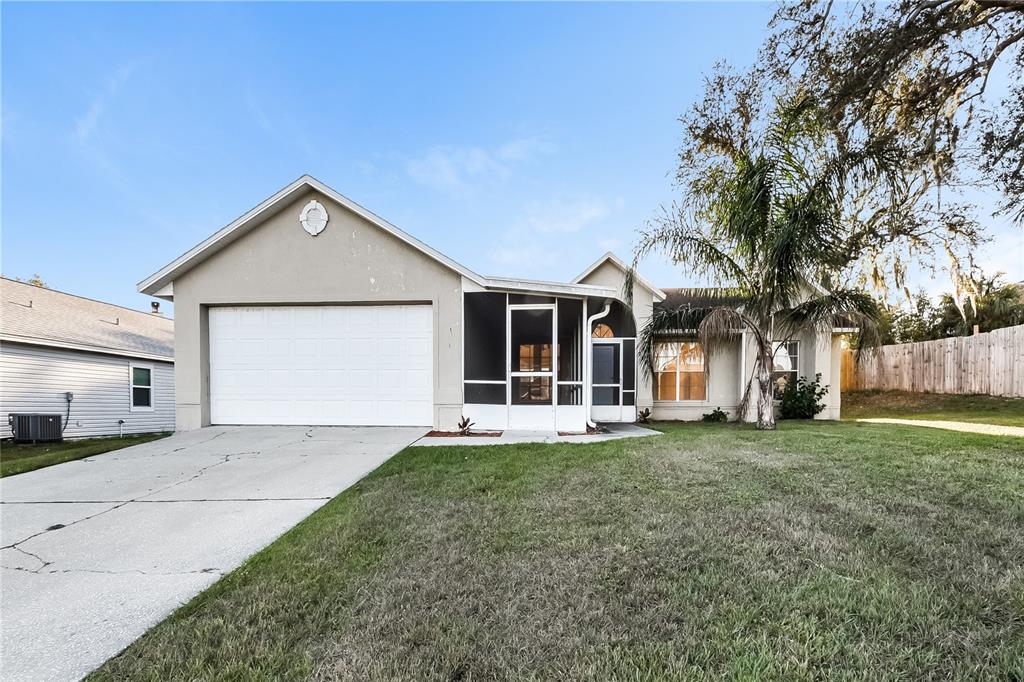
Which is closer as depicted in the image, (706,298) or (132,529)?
(132,529)

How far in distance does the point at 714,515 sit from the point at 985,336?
18.4 m

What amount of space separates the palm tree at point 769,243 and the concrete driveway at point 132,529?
6.92m

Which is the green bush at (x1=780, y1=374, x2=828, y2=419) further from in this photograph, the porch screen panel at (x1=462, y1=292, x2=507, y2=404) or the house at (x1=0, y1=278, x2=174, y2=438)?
the house at (x1=0, y1=278, x2=174, y2=438)

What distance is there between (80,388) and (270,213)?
34.6 ft

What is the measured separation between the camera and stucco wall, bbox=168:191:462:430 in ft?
28.9

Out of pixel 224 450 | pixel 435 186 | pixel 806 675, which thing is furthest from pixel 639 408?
pixel 435 186

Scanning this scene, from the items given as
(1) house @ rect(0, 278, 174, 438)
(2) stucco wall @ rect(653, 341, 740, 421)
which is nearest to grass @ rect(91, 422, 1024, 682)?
(2) stucco wall @ rect(653, 341, 740, 421)

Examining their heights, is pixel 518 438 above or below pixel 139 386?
below

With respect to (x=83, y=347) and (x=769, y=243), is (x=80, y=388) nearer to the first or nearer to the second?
(x=83, y=347)

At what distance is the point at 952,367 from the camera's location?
16.1m

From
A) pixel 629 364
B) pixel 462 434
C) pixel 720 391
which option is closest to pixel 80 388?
pixel 462 434

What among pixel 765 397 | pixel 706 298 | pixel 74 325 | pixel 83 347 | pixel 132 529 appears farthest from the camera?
pixel 74 325

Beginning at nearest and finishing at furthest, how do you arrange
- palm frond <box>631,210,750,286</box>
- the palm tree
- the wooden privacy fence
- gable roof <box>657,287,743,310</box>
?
the palm tree
palm frond <box>631,210,750,286</box>
gable roof <box>657,287,743,310</box>
the wooden privacy fence

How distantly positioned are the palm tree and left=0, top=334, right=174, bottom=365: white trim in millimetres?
16271
